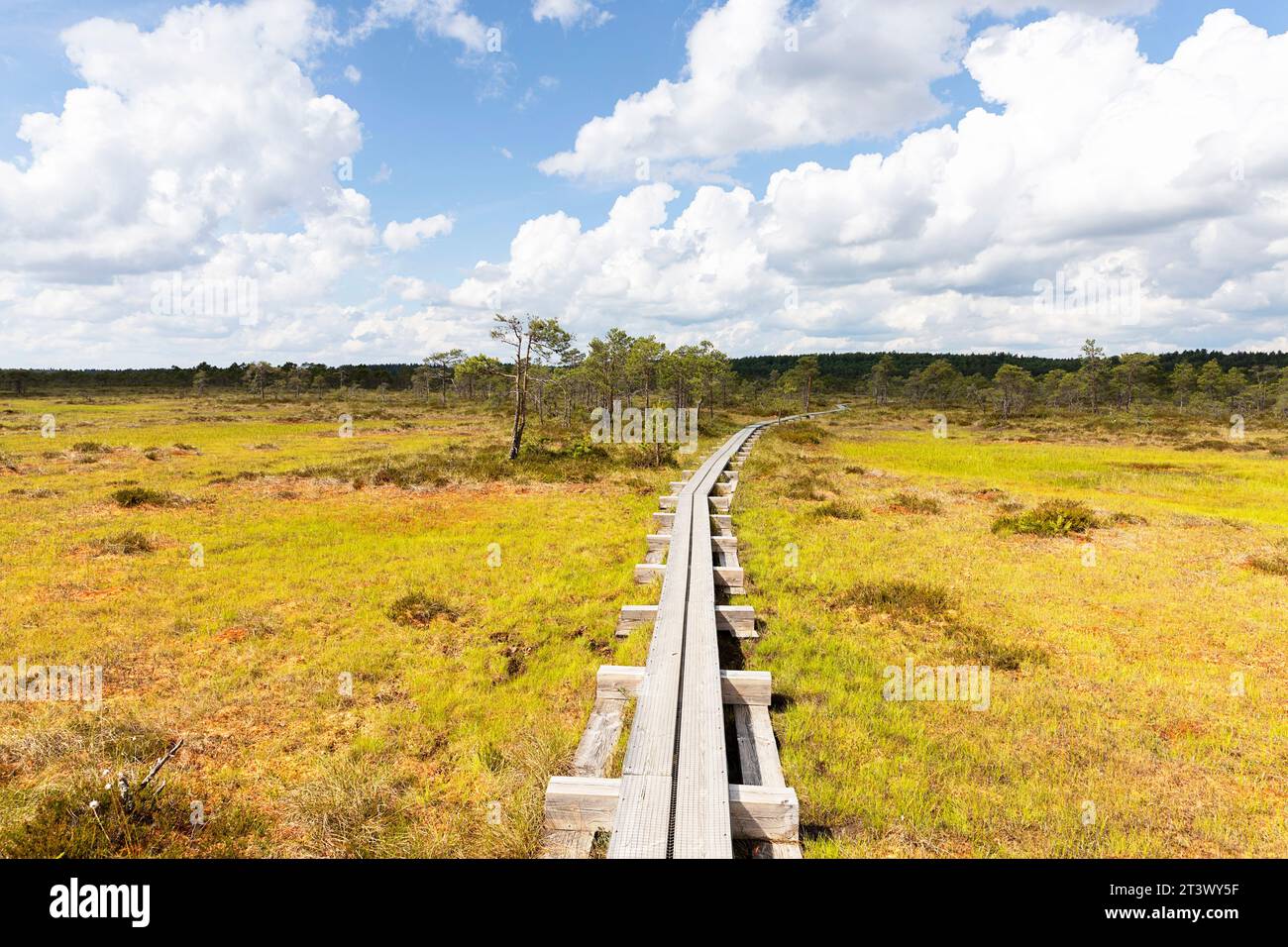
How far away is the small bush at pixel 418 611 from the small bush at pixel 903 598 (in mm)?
6802

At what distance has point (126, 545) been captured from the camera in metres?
12.6

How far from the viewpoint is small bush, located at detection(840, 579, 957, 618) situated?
8945 mm

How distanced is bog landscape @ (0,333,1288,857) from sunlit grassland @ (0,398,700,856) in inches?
1.8

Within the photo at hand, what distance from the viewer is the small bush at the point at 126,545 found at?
40.8ft

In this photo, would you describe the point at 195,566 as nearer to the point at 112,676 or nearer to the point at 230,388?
the point at 112,676

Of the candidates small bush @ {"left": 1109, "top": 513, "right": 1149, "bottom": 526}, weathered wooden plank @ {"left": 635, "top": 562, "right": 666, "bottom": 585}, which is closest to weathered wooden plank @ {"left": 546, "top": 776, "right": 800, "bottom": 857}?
weathered wooden plank @ {"left": 635, "top": 562, "right": 666, "bottom": 585}

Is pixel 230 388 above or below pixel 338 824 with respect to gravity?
above

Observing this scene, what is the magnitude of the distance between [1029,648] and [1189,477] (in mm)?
27508

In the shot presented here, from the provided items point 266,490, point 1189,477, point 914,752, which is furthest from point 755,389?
point 914,752

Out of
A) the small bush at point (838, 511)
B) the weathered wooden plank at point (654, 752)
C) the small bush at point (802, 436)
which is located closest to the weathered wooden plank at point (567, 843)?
the weathered wooden plank at point (654, 752)

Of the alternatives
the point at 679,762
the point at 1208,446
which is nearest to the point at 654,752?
the point at 679,762

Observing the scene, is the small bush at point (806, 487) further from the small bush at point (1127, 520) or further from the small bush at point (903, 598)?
the small bush at point (903, 598)

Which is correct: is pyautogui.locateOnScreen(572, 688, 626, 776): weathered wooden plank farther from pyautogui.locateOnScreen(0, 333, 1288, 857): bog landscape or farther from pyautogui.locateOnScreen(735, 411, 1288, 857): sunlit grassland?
pyautogui.locateOnScreen(735, 411, 1288, 857): sunlit grassland
